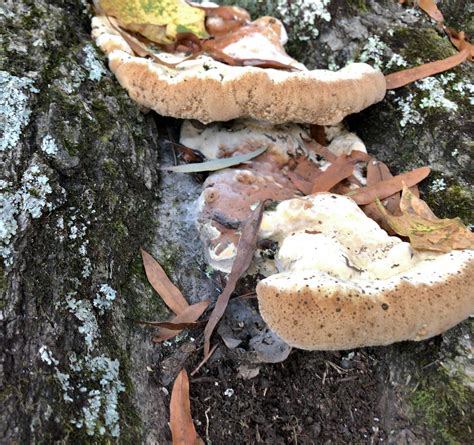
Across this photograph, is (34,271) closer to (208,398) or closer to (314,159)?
(208,398)

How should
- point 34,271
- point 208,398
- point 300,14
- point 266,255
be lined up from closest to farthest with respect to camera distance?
point 34,271, point 208,398, point 266,255, point 300,14

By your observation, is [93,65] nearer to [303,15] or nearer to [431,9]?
[303,15]

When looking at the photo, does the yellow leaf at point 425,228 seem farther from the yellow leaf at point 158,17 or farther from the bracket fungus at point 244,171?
the yellow leaf at point 158,17

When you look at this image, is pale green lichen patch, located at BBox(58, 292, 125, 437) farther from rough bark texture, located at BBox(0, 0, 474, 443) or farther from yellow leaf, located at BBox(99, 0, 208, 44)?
yellow leaf, located at BBox(99, 0, 208, 44)

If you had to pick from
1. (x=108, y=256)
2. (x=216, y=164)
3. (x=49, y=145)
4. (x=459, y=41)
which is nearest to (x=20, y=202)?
(x=49, y=145)

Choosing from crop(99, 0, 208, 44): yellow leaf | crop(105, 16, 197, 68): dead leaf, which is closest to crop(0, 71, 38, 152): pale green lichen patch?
crop(105, 16, 197, 68): dead leaf

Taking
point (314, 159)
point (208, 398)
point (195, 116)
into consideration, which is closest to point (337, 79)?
point (314, 159)
